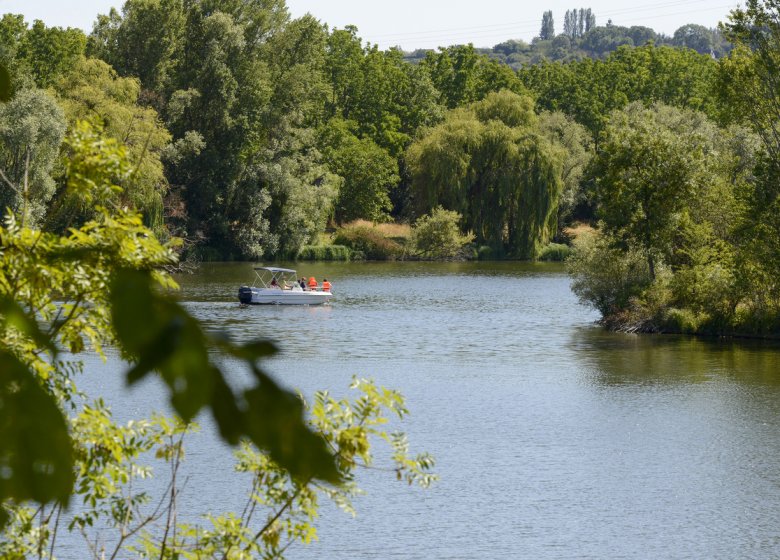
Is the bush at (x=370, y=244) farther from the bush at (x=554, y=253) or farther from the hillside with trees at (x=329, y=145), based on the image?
the bush at (x=554, y=253)

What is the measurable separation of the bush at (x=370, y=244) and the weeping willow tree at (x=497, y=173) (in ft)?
10.7

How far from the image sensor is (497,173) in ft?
218

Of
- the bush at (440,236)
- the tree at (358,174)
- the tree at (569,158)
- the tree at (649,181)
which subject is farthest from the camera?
the tree at (358,174)

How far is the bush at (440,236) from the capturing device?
66.9 metres

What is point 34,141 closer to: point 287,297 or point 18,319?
point 287,297

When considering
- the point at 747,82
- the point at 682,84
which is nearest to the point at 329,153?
the point at 682,84

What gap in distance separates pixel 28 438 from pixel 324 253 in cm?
6715

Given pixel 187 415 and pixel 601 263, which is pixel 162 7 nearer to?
pixel 601 263

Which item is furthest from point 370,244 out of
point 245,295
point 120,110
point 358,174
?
point 245,295

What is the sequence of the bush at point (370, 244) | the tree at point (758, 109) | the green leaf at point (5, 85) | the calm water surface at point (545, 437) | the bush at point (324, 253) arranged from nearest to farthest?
the green leaf at point (5, 85)
the calm water surface at point (545, 437)
the tree at point (758, 109)
the bush at point (324, 253)
the bush at point (370, 244)

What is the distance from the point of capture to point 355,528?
51.8 feet

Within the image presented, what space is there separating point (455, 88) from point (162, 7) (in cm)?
3813

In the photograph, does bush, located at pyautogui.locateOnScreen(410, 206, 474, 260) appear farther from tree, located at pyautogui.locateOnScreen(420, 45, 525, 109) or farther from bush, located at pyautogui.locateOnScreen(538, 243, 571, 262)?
tree, located at pyautogui.locateOnScreen(420, 45, 525, 109)

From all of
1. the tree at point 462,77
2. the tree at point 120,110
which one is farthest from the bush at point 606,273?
the tree at point 462,77
